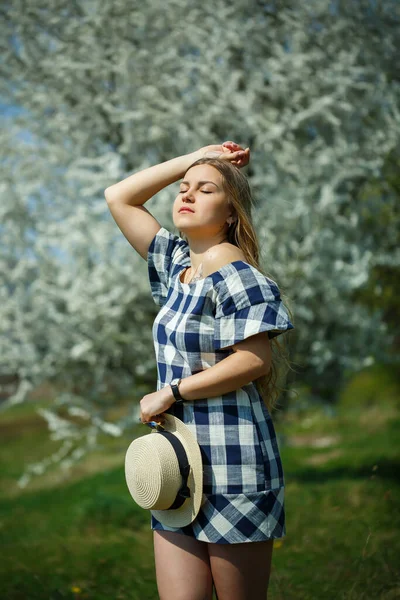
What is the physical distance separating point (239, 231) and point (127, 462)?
0.77 m

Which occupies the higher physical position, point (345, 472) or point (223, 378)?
point (223, 378)

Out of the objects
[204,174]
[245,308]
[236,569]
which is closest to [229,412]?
[245,308]

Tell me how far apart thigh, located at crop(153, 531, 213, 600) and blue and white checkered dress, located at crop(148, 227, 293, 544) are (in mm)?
38

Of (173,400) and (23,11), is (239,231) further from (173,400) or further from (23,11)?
(23,11)

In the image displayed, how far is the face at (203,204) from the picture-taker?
2.08m

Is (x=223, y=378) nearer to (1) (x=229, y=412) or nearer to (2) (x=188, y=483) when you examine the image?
(1) (x=229, y=412)

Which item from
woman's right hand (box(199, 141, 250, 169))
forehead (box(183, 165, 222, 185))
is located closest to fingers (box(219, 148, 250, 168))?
woman's right hand (box(199, 141, 250, 169))

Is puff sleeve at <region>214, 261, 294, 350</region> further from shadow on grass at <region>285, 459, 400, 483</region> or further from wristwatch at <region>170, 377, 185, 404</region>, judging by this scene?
shadow on grass at <region>285, 459, 400, 483</region>

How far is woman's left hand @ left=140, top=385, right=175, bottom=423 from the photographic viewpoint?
Answer: 6.44ft

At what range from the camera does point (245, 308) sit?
6.38 ft

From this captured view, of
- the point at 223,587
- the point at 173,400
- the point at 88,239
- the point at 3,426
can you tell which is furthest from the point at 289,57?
the point at 3,426

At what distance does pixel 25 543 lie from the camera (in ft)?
16.1

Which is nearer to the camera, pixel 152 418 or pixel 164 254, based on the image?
pixel 152 418

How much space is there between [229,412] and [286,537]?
2.70 metres
